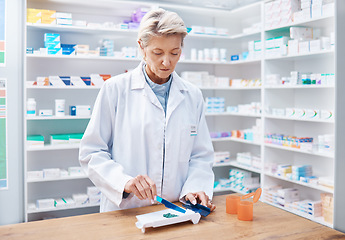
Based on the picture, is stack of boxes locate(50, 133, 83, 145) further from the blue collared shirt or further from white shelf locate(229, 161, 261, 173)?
the blue collared shirt

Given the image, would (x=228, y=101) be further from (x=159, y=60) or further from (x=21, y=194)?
(x=159, y=60)

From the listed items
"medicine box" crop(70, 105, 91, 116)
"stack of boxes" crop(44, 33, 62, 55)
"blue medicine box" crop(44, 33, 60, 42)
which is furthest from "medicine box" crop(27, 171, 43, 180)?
"blue medicine box" crop(44, 33, 60, 42)

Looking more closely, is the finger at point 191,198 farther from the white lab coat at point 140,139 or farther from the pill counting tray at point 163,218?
the pill counting tray at point 163,218

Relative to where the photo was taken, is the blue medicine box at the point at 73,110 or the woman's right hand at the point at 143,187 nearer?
the woman's right hand at the point at 143,187

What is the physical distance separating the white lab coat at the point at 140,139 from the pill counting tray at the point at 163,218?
26 cm

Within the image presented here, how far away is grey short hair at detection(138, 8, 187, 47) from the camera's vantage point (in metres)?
1.62

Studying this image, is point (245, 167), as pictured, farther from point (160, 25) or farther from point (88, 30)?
point (160, 25)

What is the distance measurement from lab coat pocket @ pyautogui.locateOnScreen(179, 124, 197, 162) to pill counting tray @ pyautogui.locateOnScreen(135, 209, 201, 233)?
1.28ft

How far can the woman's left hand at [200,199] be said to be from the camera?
162cm

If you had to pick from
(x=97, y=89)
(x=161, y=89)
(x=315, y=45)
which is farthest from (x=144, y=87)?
(x=97, y=89)

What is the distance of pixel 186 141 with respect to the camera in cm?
184

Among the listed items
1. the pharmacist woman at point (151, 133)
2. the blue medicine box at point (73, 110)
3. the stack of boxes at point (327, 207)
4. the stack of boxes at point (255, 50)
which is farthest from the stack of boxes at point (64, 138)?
the stack of boxes at point (327, 207)

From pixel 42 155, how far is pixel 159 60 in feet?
10.5

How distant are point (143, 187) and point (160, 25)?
0.71m
